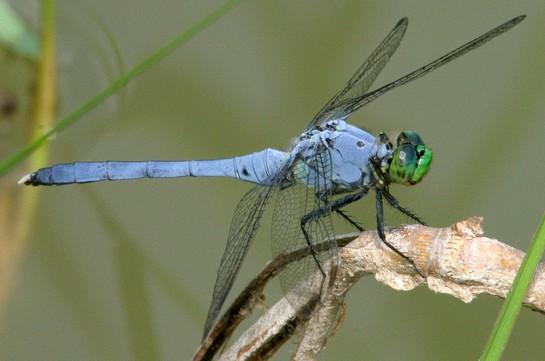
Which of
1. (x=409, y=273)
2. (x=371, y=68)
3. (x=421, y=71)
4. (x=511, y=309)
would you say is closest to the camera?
(x=511, y=309)

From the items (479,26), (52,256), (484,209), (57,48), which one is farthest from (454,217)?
(57,48)

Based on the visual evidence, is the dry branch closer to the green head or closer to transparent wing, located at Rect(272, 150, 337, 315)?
transparent wing, located at Rect(272, 150, 337, 315)

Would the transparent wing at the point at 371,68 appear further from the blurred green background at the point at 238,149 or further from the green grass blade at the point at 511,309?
the green grass blade at the point at 511,309

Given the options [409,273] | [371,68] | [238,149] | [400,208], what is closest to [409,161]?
[400,208]

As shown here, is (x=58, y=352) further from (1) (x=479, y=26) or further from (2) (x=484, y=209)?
(1) (x=479, y=26)

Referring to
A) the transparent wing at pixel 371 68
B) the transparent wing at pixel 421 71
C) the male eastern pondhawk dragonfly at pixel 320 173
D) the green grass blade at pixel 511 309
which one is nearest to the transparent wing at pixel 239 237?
the male eastern pondhawk dragonfly at pixel 320 173

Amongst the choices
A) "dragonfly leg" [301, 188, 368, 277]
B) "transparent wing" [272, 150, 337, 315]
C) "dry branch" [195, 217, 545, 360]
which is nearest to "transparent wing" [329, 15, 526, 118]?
"transparent wing" [272, 150, 337, 315]

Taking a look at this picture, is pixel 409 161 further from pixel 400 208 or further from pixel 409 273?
pixel 409 273
